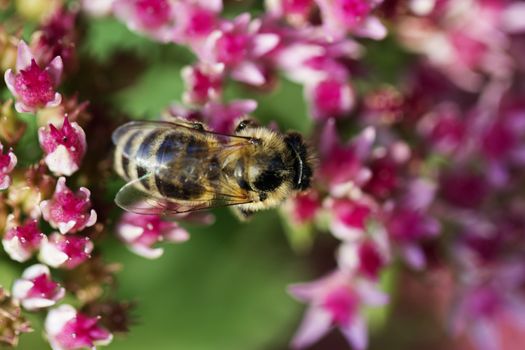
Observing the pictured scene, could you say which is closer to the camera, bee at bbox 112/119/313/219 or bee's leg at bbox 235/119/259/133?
bee at bbox 112/119/313/219

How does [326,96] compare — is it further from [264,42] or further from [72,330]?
[72,330]

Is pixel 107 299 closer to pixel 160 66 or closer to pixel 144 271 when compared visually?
pixel 144 271

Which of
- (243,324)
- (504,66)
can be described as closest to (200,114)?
(243,324)

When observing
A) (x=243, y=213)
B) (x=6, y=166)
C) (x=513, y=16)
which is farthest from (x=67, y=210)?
(x=513, y=16)

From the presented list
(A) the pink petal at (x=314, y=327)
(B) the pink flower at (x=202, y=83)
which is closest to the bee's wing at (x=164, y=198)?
(B) the pink flower at (x=202, y=83)

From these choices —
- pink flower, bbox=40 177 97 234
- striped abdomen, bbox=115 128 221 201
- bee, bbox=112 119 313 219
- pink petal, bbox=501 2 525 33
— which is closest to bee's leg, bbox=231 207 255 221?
bee, bbox=112 119 313 219

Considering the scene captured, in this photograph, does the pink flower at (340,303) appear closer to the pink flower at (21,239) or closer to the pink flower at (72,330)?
the pink flower at (72,330)

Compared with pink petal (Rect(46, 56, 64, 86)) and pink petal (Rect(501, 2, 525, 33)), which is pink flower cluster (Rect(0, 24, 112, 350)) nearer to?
pink petal (Rect(46, 56, 64, 86))

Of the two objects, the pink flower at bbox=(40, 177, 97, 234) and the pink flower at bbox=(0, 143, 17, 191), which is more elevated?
the pink flower at bbox=(0, 143, 17, 191)

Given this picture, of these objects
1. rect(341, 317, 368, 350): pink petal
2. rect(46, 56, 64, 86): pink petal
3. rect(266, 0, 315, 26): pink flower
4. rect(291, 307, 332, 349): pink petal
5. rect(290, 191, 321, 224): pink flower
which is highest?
rect(46, 56, 64, 86): pink petal
